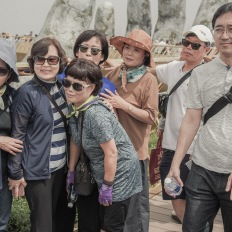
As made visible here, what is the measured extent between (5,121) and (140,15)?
20326 millimetres

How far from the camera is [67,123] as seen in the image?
2363mm

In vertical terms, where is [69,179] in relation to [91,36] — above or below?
below

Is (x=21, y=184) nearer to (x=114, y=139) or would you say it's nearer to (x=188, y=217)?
(x=114, y=139)

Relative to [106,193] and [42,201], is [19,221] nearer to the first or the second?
[42,201]

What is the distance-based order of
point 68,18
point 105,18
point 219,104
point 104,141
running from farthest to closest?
point 105,18, point 68,18, point 104,141, point 219,104

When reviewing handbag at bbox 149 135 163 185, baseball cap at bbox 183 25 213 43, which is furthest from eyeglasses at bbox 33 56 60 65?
handbag at bbox 149 135 163 185

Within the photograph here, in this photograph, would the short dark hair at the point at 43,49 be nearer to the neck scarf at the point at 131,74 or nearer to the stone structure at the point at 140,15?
the neck scarf at the point at 131,74

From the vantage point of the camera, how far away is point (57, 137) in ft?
7.63

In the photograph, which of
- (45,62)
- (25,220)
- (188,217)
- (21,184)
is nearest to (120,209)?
(188,217)

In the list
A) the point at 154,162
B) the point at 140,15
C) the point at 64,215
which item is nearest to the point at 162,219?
the point at 154,162

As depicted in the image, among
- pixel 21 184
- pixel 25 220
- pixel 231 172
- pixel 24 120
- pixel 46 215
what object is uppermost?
pixel 24 120

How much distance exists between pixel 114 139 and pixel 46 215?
0.60 m

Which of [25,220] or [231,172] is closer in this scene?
[231,172]

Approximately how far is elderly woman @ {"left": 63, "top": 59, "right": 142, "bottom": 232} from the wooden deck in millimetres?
1175
